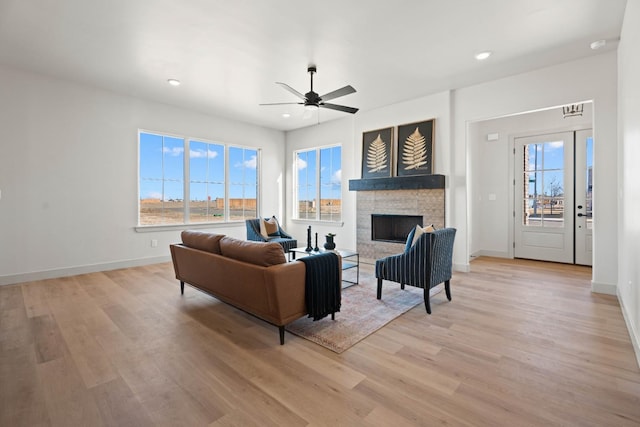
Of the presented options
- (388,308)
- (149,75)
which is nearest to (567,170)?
(388,308)

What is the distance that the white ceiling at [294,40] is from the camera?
9.39 ft

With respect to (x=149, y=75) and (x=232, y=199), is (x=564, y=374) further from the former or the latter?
(x=232, y=199)

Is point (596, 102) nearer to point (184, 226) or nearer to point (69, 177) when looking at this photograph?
point (184, 226)

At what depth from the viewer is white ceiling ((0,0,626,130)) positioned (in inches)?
113

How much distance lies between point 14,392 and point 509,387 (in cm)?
309

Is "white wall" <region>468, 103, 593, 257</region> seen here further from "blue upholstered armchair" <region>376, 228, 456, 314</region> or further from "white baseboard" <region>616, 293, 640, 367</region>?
"white baseboard" <region>616, 293, 640, 367</region>

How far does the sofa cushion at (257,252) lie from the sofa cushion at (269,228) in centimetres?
296

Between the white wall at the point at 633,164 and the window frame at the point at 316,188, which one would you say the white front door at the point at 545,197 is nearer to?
the white wall at the point at 633,164

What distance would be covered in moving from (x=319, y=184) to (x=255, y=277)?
491cm

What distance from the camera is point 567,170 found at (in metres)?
5.43

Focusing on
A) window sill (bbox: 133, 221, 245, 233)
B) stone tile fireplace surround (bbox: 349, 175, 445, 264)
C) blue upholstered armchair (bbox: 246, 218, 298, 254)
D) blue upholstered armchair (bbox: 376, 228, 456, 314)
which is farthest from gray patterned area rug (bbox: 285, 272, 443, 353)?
window sill (bbox: 133, 221, 245, 233)

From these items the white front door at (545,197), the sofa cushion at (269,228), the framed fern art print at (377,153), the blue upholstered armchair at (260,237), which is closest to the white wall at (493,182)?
the white front door at (545,197)

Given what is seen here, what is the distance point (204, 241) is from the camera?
329 cm

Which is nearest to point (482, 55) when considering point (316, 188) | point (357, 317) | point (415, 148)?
point (415, 148)
